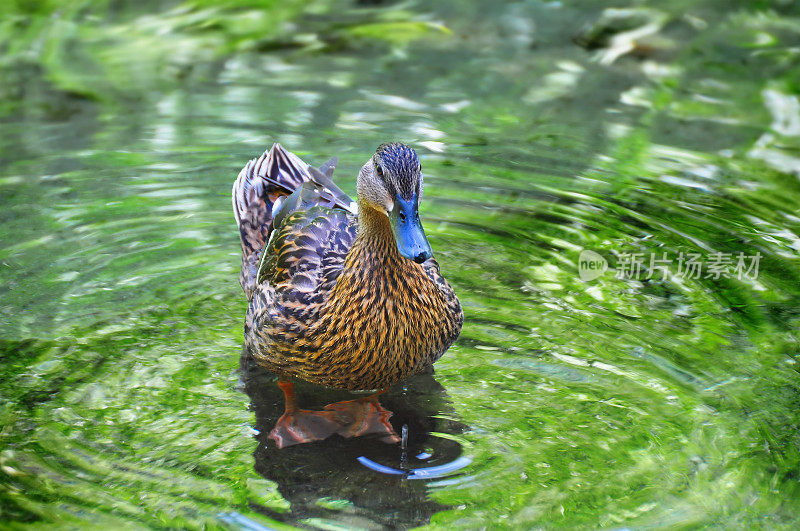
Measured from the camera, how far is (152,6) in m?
10.0

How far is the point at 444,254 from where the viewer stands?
591 centimetres

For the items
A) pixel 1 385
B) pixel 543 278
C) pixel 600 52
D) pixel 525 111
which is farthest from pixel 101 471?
pixel 600 52

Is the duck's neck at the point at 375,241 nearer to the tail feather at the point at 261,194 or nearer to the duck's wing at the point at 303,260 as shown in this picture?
the duck's wing at the point at 303,260

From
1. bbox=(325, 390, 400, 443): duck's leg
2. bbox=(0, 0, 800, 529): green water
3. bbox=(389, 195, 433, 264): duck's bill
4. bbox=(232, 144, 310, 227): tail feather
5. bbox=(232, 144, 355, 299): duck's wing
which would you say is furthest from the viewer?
bbox=(232, 144, 310, 227): tail feather

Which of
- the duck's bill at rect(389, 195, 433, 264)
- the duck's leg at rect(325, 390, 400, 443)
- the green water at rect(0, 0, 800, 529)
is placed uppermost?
the duck's bill at rect(389, 195, 433, 264)

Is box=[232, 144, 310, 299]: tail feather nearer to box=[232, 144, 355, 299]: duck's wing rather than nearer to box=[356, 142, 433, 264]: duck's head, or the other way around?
box=[232, 144, 355, 299]: duck's wing

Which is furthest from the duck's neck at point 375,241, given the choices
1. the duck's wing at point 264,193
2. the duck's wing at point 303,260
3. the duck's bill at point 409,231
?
the duck's wing at point 264,193

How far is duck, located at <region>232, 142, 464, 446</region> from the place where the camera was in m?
4.10

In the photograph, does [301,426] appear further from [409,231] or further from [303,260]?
[409,231]

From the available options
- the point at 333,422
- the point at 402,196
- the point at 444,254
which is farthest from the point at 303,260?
the point at 444,254

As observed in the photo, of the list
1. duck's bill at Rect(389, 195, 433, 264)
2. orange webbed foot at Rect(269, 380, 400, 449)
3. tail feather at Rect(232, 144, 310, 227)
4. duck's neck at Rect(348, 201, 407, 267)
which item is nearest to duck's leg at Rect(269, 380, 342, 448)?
orange webbed foot at Rect(269, 380, 400, 449)

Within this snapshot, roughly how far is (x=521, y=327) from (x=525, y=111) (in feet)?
11.5

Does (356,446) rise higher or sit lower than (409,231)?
lower

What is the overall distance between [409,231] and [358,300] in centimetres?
59
